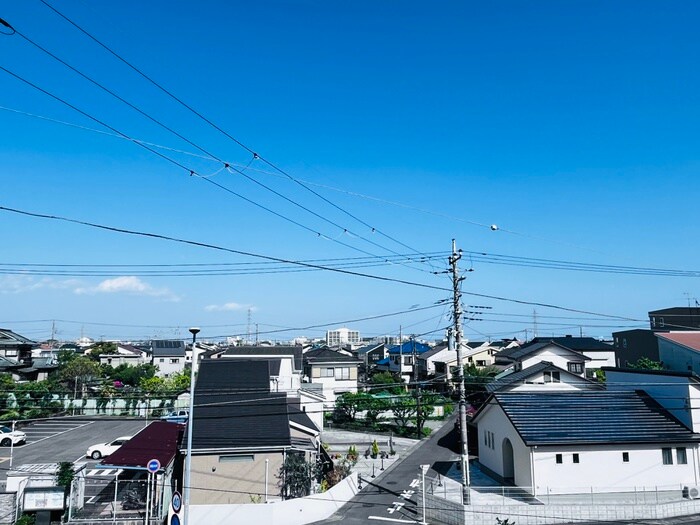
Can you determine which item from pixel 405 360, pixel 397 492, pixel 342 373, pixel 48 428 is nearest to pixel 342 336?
pixel 405 360

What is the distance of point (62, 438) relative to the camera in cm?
3494

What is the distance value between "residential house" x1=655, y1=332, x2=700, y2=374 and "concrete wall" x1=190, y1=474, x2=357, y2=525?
24.9 m

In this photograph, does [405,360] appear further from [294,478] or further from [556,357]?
[294,478]

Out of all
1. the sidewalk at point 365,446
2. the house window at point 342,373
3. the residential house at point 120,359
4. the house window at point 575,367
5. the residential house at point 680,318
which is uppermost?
the residential house at point 680,318

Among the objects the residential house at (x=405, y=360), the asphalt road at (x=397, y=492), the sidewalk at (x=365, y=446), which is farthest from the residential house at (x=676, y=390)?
the residential house at (x=405, y=360)

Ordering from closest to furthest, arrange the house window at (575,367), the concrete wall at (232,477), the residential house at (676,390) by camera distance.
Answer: the concrete wall at (232,477) < the residential house at (676,390) < the house window at (575,367)

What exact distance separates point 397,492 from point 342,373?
2836 centimetres

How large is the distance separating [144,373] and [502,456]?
45083mm

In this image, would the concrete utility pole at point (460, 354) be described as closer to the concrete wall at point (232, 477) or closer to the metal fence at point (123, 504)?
the concrete wall at point (232, 477)

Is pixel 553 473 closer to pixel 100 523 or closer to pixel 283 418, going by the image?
pixel 283 418

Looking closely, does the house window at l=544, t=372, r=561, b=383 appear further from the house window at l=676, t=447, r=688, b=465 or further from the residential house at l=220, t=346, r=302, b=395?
the residential house at l=220, t=346, r=302, b=395

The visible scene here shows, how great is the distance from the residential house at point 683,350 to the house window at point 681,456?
1198cm

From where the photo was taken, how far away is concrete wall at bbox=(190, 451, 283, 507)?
1944 centimetres

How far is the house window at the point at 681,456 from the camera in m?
A: 21.3
